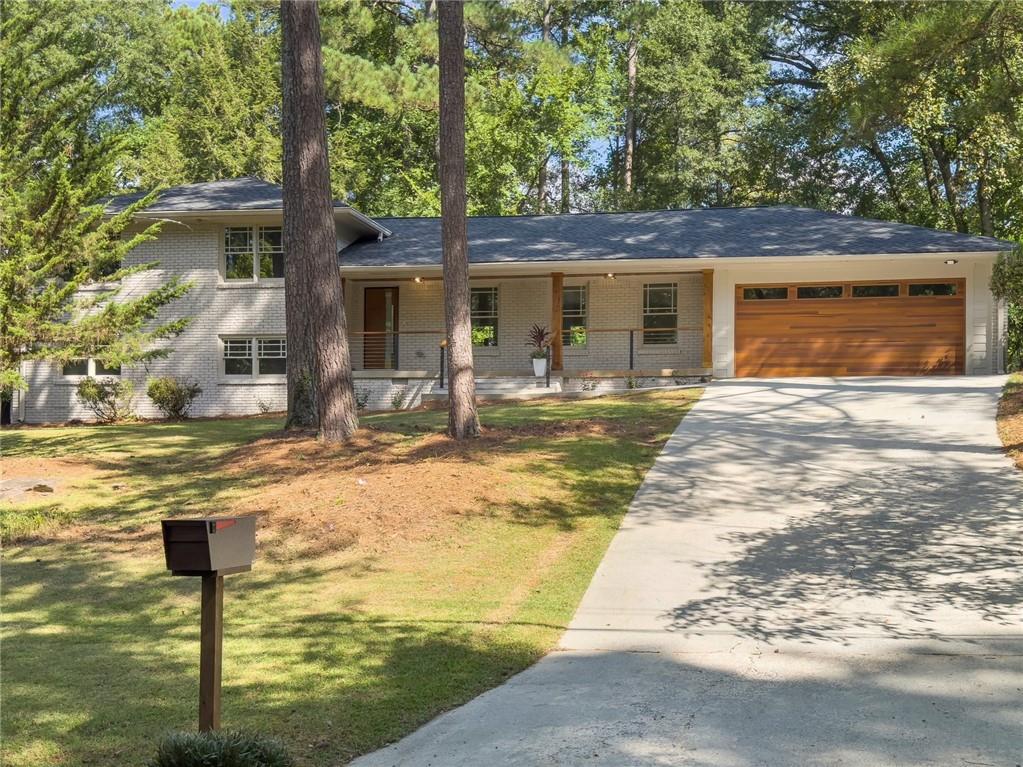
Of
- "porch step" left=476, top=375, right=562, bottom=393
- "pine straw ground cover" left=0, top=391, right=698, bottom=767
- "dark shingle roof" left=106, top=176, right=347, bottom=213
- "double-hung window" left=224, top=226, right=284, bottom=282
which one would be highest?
"dark shingle roof" left=106, top=176, right=347, bottom=213

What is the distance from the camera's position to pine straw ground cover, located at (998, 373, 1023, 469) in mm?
11916

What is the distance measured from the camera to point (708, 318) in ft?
75.8

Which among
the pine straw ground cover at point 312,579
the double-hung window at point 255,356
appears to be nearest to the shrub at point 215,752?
the pine straw ground cover at point 312,579

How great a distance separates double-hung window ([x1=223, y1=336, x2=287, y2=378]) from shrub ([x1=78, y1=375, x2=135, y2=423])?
2.37 m

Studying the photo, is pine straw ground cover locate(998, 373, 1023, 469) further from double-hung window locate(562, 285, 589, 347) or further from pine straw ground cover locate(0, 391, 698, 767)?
double-hung window locate(562, 285, 589, 347)

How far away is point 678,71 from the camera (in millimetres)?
34812

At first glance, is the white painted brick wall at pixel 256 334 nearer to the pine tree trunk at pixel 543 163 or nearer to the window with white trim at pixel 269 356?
the window with white trim at pixel 269 356

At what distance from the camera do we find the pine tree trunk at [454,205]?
1295 centimetres

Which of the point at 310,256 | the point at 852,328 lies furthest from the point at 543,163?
the point at 310,256

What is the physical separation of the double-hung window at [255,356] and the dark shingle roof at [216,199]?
326 cm

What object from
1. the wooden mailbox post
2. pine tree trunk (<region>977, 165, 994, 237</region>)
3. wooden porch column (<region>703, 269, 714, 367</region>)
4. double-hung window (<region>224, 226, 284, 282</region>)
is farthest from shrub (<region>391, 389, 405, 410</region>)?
pine tree trunk (<region>977, 165, 994, 237</region>)

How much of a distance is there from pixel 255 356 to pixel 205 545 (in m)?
20.3

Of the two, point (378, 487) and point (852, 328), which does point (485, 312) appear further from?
point (378, 487)

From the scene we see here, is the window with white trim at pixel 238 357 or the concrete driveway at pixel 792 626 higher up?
the window with white trim at pixel 238 357
